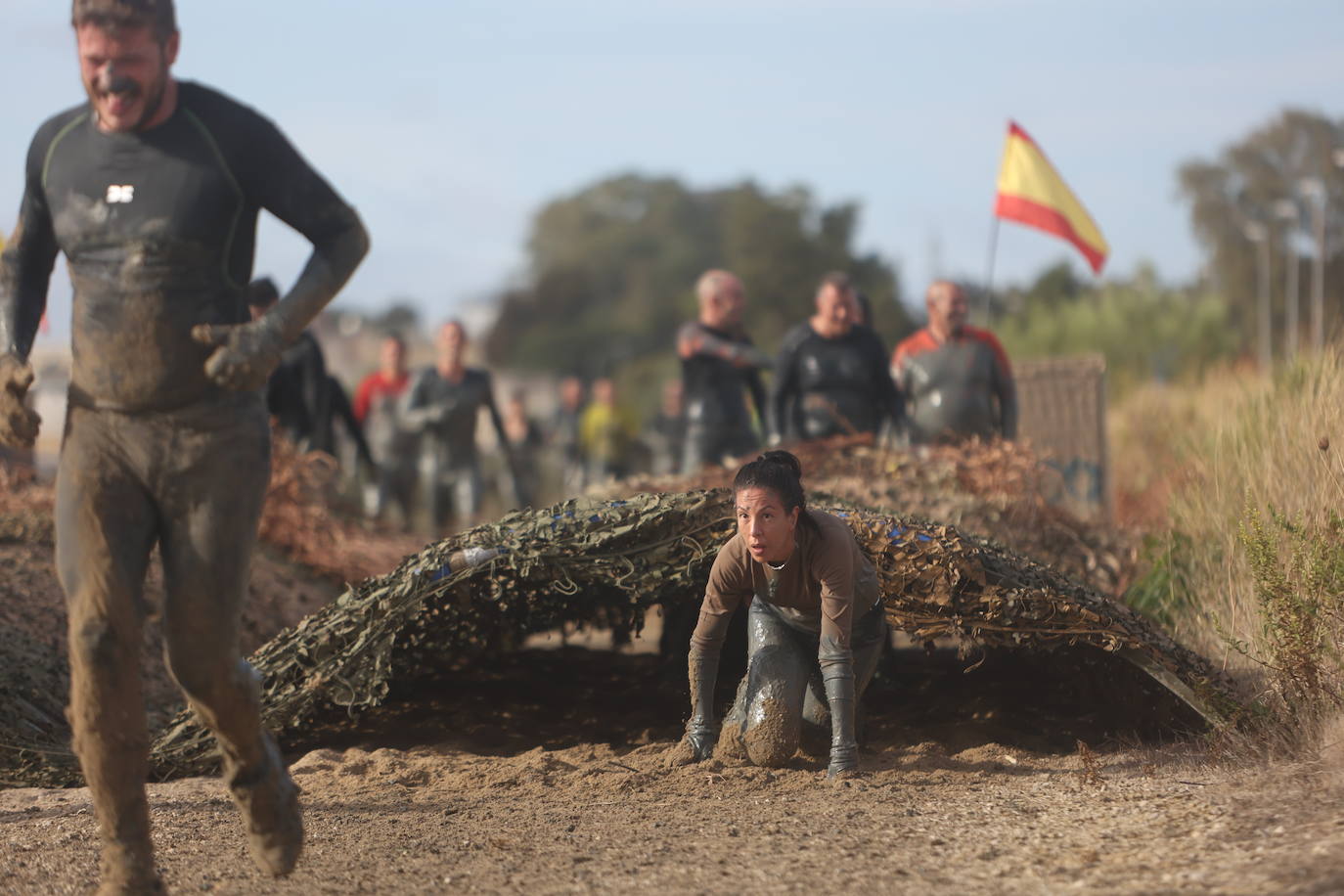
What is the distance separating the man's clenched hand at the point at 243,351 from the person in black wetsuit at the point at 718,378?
7.60 metres

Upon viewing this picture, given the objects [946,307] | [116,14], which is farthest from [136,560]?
[946,307]

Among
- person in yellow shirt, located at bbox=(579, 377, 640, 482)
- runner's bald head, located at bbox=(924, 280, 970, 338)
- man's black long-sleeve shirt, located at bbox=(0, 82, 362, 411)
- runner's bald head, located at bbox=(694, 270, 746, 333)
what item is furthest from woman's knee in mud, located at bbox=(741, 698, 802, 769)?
person in yellow shirt, located at bbox=(579, 377, 640, 482)

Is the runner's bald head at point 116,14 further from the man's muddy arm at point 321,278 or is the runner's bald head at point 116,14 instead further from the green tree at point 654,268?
the green tree at point 654,268

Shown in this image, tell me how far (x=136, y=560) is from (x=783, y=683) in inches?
117

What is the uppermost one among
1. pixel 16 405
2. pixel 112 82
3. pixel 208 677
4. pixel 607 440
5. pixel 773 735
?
pixel 112 82

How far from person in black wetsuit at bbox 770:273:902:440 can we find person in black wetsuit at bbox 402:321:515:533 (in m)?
3.92

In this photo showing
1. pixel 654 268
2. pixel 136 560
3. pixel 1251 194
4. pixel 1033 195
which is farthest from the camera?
pixel 654 268

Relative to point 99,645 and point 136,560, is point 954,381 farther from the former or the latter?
point 99,645

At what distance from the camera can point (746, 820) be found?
5.95 metres

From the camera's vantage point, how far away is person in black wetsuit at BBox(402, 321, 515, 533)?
14977mm

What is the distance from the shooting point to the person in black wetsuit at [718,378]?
12.4 m

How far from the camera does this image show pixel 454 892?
514cm

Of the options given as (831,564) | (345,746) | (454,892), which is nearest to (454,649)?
Result: (345,746)

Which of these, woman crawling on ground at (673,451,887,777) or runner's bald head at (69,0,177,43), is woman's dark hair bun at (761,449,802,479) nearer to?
woman crawling on ground at (673,451,887,777)
